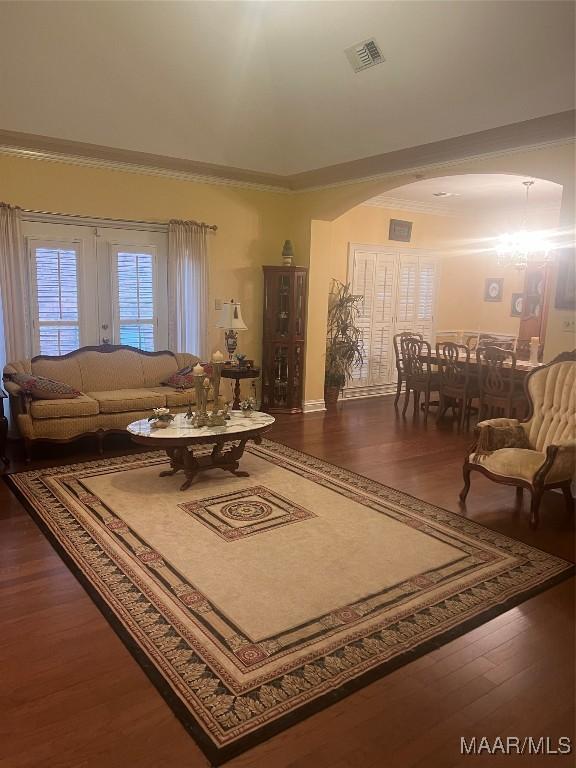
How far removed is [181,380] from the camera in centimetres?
631

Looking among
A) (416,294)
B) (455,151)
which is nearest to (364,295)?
(416,294)

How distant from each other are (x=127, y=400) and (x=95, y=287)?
1552 millimetres

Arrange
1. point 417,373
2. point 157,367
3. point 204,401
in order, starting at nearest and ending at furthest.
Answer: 1. point 204,401
2. point 157,367
3. point 417,373

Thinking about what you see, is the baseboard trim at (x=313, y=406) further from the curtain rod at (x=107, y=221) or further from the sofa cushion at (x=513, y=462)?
the sofa cushion at (x=513, y=462)

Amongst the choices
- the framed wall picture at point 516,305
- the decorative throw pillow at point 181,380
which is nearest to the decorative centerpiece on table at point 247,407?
the decorative throw pillow at point 181,380

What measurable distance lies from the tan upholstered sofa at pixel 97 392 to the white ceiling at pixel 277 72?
2246 mm

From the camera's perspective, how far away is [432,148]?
218 inches

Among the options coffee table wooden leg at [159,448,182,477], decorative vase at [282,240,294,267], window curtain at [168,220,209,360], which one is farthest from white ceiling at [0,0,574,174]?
coffee table wooden leg at [159,448,182,477]

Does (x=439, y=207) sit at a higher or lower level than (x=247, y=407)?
A: higher

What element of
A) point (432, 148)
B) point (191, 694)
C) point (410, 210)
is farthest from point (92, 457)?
point (410, 210)

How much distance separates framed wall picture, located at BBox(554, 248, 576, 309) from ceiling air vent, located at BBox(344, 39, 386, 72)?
2.35 meters

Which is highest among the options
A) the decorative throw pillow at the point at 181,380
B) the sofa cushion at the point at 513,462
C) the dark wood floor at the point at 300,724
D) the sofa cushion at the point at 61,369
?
the sofa cushion at the point at 61,369

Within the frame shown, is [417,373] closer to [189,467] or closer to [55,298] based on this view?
[189,467]

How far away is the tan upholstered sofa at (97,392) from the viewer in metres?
5.34
